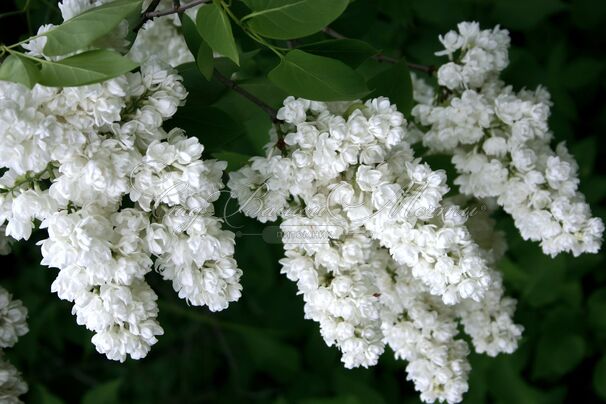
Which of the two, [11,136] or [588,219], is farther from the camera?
[588,219]

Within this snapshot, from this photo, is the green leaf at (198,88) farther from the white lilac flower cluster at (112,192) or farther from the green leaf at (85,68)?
the green leaf at (85,68)

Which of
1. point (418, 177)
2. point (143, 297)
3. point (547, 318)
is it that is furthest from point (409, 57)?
point (143, 297)

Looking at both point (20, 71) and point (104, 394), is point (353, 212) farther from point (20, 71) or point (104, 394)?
point (104, 394)

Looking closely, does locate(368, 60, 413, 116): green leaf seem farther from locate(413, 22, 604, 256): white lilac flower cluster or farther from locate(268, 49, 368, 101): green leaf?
locate(268, 49, 368, 101): green leaf

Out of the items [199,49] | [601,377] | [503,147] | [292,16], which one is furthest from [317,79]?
[601,377]

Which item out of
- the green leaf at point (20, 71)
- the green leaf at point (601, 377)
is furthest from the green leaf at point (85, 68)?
the green leaf at point (601, 377)

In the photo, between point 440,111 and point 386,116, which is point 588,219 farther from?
point 386,116
